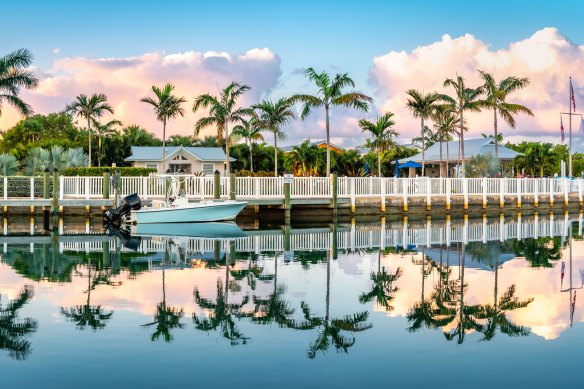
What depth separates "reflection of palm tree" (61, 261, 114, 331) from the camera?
11.3m

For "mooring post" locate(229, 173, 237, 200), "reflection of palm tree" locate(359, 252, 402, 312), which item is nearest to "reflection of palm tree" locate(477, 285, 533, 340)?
"reflection of palm tree" locate(359, 252, 402, 312)

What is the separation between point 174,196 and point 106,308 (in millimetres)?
17759

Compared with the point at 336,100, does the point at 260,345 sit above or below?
below

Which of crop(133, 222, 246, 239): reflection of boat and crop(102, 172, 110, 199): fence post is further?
crop(102, 172, 110, 199): fence post

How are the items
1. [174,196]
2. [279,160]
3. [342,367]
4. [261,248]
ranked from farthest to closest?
[279,160] → [174,196] → [261,248] → [342,367]

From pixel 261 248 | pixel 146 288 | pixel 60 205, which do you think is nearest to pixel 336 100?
pixel 60 205

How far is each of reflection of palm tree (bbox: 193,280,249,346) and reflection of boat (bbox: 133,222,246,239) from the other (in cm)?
1159

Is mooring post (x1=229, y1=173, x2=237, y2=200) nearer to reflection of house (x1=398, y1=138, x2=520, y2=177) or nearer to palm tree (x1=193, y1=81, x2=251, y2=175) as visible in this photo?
palm tree (x1=193, y1=81, x2=251, y2=175)

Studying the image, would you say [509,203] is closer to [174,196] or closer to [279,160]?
[174,196]

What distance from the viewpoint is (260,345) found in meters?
10.2

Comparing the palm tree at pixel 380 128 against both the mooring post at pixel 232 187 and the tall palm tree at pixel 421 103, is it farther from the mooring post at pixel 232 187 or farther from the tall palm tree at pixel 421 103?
the mooring post at pixel 232 187

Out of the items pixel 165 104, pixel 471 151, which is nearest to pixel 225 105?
pixel 165 104

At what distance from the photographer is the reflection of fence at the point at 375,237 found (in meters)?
22.7

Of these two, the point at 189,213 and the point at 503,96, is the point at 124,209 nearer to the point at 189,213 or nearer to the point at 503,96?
the point at 189,213
